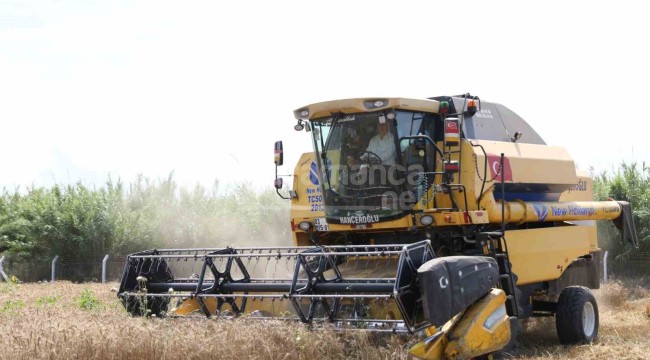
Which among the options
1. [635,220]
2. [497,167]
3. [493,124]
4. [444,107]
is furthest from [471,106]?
[635,220]

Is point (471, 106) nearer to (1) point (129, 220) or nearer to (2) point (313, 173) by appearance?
(2) point (313, 173)

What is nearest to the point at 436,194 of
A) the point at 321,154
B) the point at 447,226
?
the point at 447,226

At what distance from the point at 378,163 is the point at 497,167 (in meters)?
1.19

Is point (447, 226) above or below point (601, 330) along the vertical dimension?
above

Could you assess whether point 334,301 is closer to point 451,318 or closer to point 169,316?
point 451,318

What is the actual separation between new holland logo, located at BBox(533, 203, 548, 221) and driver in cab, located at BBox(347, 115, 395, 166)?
1725 millimetres

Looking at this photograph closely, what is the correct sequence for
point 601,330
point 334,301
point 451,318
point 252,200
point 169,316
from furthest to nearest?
point 252,200 < point 601,330 < point 169,316 < point 334,301 < point 451,318

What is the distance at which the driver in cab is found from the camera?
7.79 meters

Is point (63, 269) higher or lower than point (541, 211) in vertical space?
lower

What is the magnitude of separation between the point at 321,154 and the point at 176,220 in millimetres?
12908

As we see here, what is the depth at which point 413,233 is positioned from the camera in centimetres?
808

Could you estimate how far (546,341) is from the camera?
8562 millimetres

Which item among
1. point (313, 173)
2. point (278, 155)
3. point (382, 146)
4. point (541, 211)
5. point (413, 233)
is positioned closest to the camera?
point (382, 146)

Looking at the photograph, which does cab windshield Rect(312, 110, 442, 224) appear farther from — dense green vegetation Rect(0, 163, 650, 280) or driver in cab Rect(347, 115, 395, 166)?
dense green vegetation Rect(0, 163, 650, 280)
